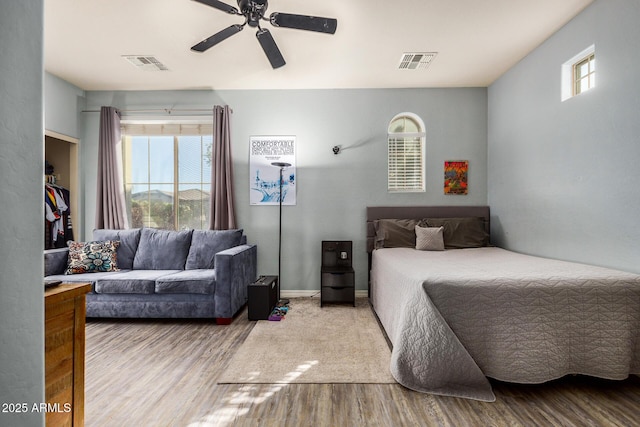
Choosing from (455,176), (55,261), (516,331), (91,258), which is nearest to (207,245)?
(91,258)

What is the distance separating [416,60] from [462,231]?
201cm

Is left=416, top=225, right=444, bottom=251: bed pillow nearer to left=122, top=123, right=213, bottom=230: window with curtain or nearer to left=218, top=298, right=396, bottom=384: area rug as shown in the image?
left=218, top=298, right=396, bottom=384: area rug

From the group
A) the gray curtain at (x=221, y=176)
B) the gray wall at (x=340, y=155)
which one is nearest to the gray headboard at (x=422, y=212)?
the gray wall at (x=340, y=155)

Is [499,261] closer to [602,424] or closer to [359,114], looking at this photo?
[602,424]

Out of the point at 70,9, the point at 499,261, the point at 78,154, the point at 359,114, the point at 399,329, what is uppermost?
the point at 70,9

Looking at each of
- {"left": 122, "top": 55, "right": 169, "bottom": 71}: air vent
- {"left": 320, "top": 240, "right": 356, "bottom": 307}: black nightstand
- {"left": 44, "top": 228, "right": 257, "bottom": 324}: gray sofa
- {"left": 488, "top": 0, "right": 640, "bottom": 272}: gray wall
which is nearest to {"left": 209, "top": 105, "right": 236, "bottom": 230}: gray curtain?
{"left": 44, "top": 228, "right": 257, "bottom": 324}: gray sofa

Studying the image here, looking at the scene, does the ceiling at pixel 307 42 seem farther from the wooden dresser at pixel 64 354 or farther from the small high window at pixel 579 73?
the wooden dresser at pixel 64 354

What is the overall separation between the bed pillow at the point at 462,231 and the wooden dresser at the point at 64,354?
11.2ft

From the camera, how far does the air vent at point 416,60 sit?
3.25m

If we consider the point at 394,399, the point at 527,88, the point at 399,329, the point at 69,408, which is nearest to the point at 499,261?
the point at 399,329

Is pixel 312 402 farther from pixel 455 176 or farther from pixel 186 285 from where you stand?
pixel 455 176

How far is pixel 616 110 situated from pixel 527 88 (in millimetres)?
1180

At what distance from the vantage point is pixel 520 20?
2672 millimetres

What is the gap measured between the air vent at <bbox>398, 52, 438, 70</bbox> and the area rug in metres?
2.75
